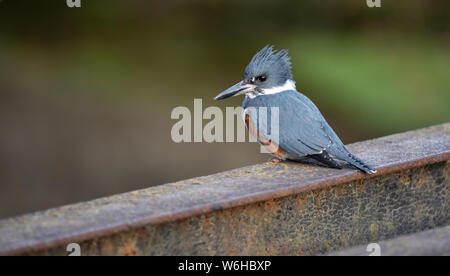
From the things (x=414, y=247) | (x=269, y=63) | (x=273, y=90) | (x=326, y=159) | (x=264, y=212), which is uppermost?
(x=269, y=63)

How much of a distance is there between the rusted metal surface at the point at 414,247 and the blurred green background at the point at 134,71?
13.5 ft

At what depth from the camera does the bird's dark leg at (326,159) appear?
3.12 m

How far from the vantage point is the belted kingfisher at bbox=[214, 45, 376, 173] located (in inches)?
127

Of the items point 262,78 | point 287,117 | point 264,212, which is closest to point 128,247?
point 264,212

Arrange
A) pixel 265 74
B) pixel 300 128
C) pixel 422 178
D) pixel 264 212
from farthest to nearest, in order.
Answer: pixel 265 74, pixel 300 128, pixel 422 178, pixel 264 212

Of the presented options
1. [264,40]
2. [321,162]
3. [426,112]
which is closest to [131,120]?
[264,40]

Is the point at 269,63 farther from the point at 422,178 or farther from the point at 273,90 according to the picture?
the point at 422,178

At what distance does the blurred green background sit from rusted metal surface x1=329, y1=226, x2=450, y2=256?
13.5 ft

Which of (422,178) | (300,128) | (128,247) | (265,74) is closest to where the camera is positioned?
(128,247)

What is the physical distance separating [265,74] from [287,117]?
1.42 feet

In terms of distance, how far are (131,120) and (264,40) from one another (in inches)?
64.2

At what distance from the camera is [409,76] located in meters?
6.53

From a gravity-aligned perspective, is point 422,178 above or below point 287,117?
below

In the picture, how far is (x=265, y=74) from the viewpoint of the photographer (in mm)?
3748
